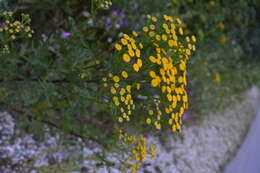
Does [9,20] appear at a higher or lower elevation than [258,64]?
lower

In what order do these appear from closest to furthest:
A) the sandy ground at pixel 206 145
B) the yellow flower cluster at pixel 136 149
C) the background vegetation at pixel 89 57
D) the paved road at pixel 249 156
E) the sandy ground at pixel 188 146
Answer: the yellow flower cluster at pixel 136 149 < the background vegetation at pixel 89 57 < the sandy ground at pixel 188 146 < the sandy ground at pixel 206 145 < the paved road at pixel 249 156

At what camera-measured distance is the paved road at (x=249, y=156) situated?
3.35m

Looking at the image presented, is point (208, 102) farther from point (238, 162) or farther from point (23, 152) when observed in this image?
point (23, 152)

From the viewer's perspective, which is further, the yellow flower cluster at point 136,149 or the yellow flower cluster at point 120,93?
the yellow flower cluster at point 136,149

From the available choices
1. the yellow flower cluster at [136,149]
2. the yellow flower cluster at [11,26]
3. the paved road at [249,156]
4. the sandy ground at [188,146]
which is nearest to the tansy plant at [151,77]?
the yellow flower cluster at [136,149]

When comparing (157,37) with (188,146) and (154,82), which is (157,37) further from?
(188,146)

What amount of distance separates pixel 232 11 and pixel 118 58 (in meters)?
3.86

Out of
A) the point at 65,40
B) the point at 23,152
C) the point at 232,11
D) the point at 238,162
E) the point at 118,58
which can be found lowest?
the point at 238,162

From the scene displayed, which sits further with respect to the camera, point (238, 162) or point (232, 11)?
point (232, 11)

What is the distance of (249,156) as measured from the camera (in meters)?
3.79

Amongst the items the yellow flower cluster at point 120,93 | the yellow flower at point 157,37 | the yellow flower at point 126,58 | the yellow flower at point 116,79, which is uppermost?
the yellow flower at point 157,37

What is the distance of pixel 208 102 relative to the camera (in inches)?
143

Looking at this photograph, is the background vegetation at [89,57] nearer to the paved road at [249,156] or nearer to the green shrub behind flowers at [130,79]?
the green shrub behind flowers at [130,79]

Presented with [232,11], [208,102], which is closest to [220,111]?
[208,102]
